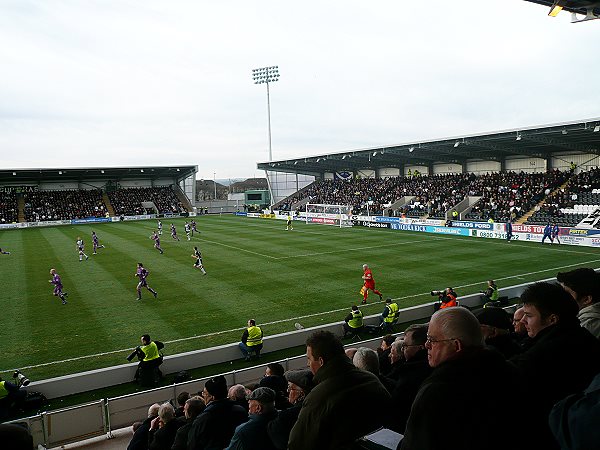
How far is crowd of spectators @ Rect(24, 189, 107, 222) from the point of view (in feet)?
220

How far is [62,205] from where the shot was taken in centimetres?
7056

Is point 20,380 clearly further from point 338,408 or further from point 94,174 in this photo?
point 94,174

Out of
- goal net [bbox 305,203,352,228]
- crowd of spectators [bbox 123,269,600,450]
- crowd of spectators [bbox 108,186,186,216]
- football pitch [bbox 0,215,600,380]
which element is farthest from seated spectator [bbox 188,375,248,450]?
crowd of spectators [bbox 108,186,186,216]

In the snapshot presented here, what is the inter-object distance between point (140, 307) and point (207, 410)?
14740mm

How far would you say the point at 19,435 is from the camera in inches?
91.6

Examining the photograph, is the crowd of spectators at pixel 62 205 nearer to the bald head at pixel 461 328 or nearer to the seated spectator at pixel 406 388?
the seated spectator at pixel 406 388

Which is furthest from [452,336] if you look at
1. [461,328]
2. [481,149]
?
[481,149]

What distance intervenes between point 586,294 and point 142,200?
7957cm

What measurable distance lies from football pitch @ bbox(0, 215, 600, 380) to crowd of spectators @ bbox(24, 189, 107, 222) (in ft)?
107

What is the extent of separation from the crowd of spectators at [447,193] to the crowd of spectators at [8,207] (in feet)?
140

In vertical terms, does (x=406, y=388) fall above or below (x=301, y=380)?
above

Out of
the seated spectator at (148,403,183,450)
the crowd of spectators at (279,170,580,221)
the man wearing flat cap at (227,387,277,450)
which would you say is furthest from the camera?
the crowd of spectators at (279,170,580,221)

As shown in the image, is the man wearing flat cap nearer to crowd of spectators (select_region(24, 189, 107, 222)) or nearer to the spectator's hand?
the spectator's hand

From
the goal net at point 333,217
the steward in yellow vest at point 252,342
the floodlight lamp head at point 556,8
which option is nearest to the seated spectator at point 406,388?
the steward in yellow vest at point 252,342
